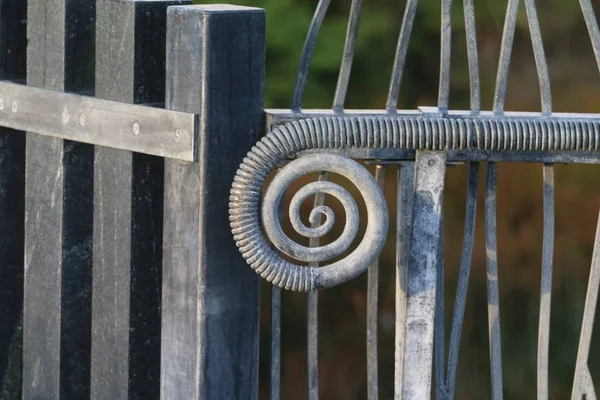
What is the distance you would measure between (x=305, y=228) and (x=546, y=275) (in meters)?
0.47

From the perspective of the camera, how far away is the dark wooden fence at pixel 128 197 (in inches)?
85.4

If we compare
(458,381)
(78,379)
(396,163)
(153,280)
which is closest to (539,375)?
(396,163)

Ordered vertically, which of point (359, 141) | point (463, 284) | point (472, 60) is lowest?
point (463, 284)

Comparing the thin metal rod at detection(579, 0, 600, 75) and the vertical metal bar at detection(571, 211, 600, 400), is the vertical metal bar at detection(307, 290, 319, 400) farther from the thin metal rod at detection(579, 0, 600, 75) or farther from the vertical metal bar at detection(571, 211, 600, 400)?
the thin metal rod at detection(579, 0, 600, 75)

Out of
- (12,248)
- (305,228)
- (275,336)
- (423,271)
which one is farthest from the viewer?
(12,248)

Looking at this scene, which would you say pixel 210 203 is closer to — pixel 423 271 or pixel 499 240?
pixel 423 271

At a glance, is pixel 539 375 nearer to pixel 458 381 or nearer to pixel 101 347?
pixel 101 347

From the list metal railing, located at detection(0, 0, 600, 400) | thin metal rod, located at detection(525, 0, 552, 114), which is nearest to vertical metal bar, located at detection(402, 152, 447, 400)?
metal railing, located at detection(0, 0, 600, 400)

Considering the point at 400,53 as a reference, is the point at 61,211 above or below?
below

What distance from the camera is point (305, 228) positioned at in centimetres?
212

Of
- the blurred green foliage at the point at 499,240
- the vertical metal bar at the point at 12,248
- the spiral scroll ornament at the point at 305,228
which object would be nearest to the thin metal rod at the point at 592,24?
the spiral scroll ornament at the point at 305,228

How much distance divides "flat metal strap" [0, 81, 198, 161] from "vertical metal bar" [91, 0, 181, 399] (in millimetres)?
39

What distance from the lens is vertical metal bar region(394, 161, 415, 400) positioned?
2238mm

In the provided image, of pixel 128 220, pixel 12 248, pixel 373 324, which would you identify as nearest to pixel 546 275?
pixel 373 324
